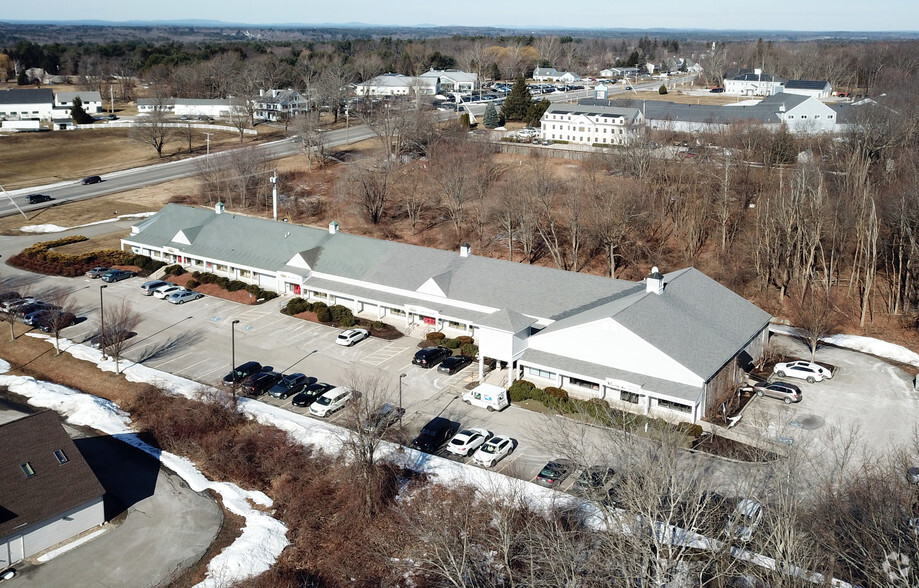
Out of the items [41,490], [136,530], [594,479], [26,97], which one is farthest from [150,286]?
[26,97]

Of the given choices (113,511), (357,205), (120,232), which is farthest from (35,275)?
(113,511)

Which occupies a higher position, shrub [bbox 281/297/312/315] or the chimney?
the chimney

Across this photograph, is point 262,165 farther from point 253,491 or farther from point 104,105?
point 104,105

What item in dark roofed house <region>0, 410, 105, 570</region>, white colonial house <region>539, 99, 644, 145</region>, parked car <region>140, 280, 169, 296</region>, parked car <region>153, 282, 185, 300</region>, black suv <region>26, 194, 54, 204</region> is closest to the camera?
dark roofed house <region>0, 410, 105, 570</region>

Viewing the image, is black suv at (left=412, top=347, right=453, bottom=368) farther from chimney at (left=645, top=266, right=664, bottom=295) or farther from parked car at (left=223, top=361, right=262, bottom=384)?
chimney at (left=645, top=266, right=664, bottom=295)

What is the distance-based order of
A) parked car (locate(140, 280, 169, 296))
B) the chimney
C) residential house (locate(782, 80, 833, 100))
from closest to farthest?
the chimney, parked car (locate(140, 280, 169, 296)), residential house (locate(782, 80, 833, 100))

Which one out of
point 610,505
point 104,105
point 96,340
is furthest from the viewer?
point 104,105

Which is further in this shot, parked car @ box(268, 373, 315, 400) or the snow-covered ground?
parked car @ box(268, 373, 315, 400)

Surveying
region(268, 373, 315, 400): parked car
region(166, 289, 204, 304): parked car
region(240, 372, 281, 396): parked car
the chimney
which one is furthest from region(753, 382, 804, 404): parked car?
region(166, 289, 204, 304): parked car
